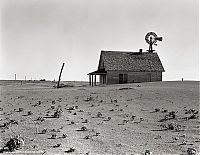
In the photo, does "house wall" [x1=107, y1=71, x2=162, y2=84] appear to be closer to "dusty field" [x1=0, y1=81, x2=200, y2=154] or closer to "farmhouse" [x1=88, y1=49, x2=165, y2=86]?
"farmhouse" [x1=88, y1=49, x2=165, y2=86]

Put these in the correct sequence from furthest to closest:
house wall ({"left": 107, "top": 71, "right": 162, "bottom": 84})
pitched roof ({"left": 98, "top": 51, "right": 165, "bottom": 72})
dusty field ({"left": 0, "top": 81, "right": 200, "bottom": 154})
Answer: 1. pitched roof ({"left": 98, "top": 51, "right": 165, "bottom": 72})
2. house wall ({"left": 107, "top": 71, "right": 162, "bottom": 84})
3. dusty field ({"left": 0, "top": 81, "right": 200, "bottom": 154})

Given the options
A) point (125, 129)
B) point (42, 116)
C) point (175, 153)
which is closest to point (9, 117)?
point (42, 116)

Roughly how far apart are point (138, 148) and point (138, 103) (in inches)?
441

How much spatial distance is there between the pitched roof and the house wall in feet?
1.95

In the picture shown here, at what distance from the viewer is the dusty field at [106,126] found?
10898mm

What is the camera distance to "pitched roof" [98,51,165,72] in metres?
46.5

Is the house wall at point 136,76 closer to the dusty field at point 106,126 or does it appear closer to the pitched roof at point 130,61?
the pitched roof at point 130,61

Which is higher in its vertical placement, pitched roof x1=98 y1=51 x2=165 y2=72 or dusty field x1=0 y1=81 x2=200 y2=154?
pitched roof x1=98 y1=51 x2=165 y2=72

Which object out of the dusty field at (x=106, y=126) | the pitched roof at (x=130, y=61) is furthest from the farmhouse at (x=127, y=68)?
the dusty field at (x=106, y=126)

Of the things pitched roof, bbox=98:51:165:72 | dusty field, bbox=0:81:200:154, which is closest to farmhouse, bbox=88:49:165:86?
pitched roof, bbox=98:51:165:72

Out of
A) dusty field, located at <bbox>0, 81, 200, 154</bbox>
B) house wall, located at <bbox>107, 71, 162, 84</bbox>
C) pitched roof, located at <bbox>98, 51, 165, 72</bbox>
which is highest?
pitched roof, located at <bbox>98, 51, 165, 72</bbox>

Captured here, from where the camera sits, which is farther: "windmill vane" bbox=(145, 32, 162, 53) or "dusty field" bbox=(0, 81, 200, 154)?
"windmill vane" bbox=(145, 32, 162, 53)

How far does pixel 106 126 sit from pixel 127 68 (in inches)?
1279

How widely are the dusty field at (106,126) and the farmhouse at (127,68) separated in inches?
871
